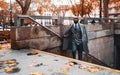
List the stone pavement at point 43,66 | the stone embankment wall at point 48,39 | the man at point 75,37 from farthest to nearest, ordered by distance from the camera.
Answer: the man at point 75,37, the stone embankment wall at point 48,39, the stone pavement at point 43,66

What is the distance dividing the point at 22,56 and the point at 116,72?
3169mm

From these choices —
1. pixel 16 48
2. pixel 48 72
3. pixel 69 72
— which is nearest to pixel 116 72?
pixel 69 72

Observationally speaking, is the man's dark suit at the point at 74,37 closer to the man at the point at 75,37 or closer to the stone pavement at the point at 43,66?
the man at the point at 75,37

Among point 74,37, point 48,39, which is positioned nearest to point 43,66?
point 48,39

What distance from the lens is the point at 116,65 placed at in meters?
15.8

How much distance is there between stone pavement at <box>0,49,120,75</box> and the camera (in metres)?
4.66

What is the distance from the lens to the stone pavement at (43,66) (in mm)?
4664

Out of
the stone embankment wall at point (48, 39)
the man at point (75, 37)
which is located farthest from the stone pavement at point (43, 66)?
the man at point (75, 37)

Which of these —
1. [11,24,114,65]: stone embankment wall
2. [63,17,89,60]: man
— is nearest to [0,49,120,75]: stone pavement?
[11,24,114,65]: stone embankment wall

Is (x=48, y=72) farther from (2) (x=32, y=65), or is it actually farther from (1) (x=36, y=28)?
(1) (x=36, y=28)

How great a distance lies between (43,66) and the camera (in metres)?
5.19

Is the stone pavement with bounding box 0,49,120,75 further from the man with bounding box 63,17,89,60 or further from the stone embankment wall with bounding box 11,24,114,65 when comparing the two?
the man with bounding box 63,17,89,60

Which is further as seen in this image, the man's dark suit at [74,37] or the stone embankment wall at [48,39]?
the man's dark suit at [74,37]

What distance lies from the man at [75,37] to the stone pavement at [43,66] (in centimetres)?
250
